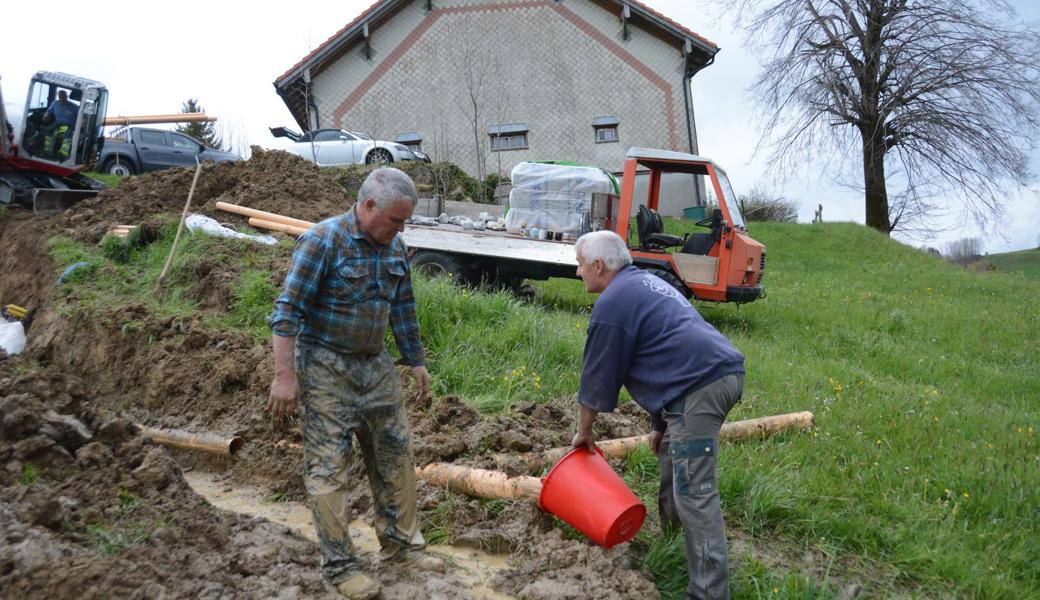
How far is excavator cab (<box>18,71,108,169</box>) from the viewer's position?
14.8 m

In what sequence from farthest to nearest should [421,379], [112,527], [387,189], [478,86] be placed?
[478,86] → [421,379] → [112,527] → [387,189]

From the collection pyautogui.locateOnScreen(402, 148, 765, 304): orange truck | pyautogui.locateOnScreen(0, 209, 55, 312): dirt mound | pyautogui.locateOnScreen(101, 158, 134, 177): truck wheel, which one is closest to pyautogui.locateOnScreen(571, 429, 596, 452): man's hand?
pyautogui.locateOnScreen(402, 148, 765, 304): orange truck

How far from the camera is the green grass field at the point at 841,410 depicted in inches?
152

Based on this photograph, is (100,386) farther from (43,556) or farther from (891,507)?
(891,507)

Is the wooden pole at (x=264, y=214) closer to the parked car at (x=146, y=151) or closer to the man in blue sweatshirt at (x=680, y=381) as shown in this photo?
the man in blue sweatshirt at (x=680, y=381)

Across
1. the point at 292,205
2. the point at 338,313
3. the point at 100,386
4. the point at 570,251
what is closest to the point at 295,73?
the point at 292,205

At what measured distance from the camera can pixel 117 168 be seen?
1833 cm

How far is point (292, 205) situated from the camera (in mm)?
10797

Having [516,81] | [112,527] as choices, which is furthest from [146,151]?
[112,527]

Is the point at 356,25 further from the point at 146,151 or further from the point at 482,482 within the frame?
the point at 482,482

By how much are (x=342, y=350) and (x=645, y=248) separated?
695cm

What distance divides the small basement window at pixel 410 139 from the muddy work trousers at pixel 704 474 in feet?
65.1

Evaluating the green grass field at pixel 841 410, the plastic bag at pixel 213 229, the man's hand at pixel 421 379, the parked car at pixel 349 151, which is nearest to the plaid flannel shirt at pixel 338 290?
the man's hand at pixel 421 379

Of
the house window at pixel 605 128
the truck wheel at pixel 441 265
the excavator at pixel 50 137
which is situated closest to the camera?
the truck wheel at pixel 441 265
